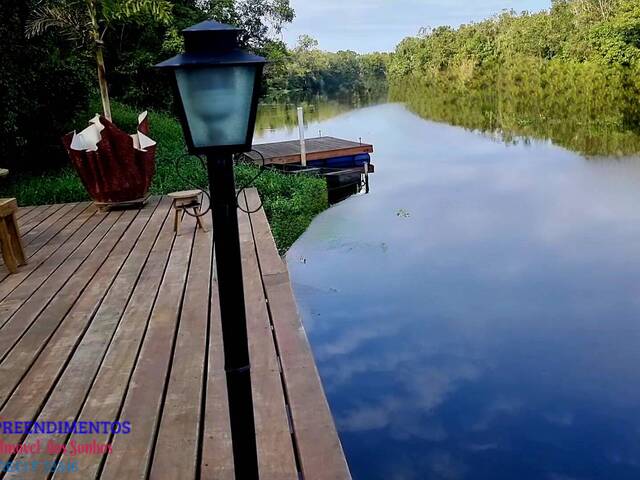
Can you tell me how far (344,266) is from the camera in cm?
583

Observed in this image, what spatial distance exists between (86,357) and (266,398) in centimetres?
83

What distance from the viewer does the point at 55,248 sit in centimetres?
405

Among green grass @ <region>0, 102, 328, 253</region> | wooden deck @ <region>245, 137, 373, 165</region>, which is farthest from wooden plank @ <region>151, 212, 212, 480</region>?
wooden deck @ <region>245, 137, 373, 165</region>

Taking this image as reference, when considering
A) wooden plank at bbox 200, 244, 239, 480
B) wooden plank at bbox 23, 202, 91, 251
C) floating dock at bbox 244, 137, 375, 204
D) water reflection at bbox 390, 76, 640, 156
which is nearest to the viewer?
wooden plank at bbox 200, 244, 239, 480

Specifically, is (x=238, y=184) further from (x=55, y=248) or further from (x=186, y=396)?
(x=186, y=396)

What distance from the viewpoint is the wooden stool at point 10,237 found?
11.1 ft

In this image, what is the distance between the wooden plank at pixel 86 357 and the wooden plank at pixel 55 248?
1.71 feet

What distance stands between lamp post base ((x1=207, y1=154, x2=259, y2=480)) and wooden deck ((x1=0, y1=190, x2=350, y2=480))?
0.36 metres

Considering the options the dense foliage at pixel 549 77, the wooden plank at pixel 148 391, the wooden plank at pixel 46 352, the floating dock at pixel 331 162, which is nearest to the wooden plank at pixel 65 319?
the wooden plank at pixel 46 352

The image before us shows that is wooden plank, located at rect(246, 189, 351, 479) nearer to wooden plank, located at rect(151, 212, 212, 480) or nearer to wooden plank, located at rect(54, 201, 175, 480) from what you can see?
wooden plank, located at rect(151, 212, 212, 480)

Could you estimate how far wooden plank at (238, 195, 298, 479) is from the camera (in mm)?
1644

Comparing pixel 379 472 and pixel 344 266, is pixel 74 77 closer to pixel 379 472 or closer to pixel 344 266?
pixel 344 266

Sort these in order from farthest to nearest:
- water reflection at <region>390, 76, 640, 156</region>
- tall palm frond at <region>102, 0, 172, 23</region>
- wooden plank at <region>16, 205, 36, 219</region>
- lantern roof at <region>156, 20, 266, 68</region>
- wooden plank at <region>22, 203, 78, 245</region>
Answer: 1. water reflection at <region>390, 76, 640, 156</region>
2. tall palm frond at <region>102, 0, 172, 23</region>
3. wooden plank at <region>16, 205, 36, 219</region>
4. wooden plank at <region>22, 203, 78, 245</region>
5. lantern roof at <region>156, 20, 266, 68</region>

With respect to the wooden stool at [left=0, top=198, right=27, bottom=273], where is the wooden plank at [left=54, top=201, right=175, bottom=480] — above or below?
below
